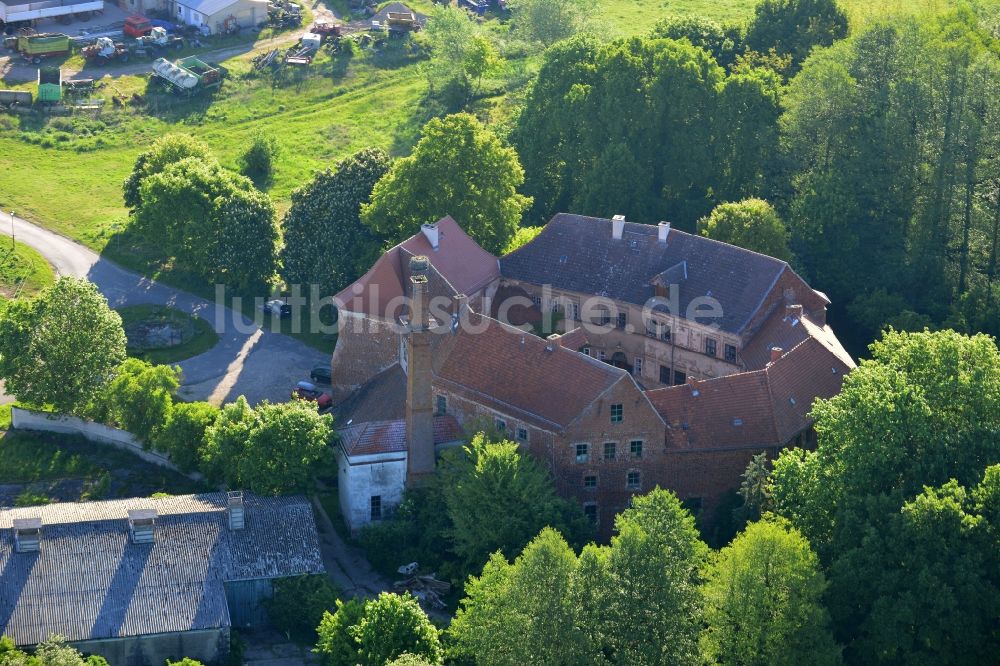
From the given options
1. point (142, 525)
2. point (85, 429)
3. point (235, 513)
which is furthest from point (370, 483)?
point (85, 429)

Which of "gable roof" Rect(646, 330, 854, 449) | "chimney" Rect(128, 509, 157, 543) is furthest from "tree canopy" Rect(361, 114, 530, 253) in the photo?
"chimney" Rect(128, 509, 157, 543)

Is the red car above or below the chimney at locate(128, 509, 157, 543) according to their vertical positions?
above

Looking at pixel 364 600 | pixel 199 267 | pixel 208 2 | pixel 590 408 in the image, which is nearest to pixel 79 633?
pixel 364 600

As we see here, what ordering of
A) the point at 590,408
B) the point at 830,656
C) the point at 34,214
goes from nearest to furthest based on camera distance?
the point at 830,656, the point at 590,408, the point at 34,214

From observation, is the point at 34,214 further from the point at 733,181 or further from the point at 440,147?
the point at 733,181

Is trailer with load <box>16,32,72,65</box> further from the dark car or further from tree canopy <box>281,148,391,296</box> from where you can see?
the dark car

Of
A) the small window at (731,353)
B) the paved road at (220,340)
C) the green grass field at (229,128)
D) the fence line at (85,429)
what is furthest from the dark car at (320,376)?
the small window at (731,353)
